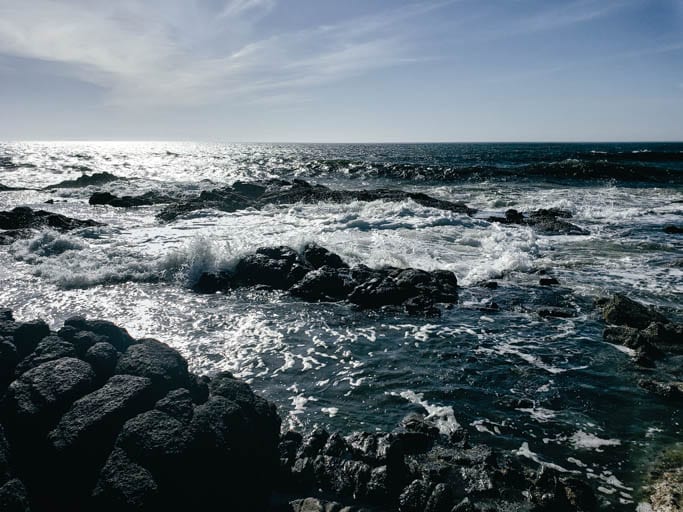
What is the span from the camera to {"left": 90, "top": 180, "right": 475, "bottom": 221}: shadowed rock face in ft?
93.2

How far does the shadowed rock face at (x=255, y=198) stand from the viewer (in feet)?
93.2

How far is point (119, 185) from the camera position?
43.2 m

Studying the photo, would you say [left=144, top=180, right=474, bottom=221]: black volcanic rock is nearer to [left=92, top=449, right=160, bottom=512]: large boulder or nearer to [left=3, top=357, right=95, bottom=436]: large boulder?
[left=3, top=357, right=95, bottom=436]: large boulder

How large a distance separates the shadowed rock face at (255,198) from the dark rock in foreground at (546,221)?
10.2ft

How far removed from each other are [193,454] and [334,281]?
8.87 metres

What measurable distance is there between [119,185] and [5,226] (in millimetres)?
22307

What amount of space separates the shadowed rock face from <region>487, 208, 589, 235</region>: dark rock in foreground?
3.11m

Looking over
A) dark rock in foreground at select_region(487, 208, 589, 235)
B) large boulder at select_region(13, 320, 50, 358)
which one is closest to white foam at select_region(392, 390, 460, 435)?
large boulder at select_region(13, 320, 50, 358)

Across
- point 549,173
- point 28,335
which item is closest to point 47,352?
point 28,335

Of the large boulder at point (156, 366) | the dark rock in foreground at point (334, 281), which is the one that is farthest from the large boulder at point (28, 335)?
the dark rock in foreground at point (334, 281)

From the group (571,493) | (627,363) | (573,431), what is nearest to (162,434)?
(571,493)

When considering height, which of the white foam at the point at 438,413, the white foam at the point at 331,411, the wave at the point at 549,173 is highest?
the wave at the point at 549,173

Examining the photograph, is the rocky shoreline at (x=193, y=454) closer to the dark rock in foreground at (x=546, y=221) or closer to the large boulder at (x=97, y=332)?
the large boulder at (x=97, y=332)

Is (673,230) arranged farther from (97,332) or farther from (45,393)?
(45,393)
